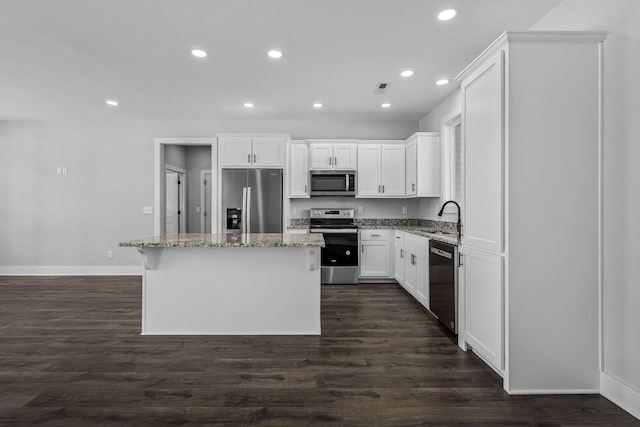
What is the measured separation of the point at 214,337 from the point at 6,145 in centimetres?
576

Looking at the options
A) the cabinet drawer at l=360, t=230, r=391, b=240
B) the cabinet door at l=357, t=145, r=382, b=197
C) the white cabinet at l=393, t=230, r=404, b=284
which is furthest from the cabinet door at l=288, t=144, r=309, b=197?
the white cabinet at l=393, t=230, r=404, b=284

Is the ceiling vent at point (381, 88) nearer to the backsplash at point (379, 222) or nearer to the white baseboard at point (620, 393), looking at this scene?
the backsplash at point (379, 222)

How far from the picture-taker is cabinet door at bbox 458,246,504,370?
85.9 inches

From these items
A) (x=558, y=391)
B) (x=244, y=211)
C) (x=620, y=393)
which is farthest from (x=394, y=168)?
(x=620, y=393)

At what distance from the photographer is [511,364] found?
2.08 meters

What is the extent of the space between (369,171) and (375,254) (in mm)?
1346

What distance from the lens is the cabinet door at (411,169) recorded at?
5.10m

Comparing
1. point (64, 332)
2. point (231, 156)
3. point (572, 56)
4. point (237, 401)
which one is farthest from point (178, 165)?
point (572, 56)

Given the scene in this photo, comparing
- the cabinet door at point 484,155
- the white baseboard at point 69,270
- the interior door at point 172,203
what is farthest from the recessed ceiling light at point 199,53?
the white baseboard at point 69,270

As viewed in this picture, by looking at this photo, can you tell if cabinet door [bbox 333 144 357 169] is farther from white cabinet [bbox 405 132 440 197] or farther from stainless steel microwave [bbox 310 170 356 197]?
white cabinet [bbox 405 132 440 197]

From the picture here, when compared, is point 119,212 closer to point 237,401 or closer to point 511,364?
point 237,401

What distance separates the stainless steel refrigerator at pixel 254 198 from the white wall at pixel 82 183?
99 cm

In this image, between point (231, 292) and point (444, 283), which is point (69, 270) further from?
point (444, 283)

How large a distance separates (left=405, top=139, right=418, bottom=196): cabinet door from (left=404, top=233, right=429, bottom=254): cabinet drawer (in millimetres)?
1019
